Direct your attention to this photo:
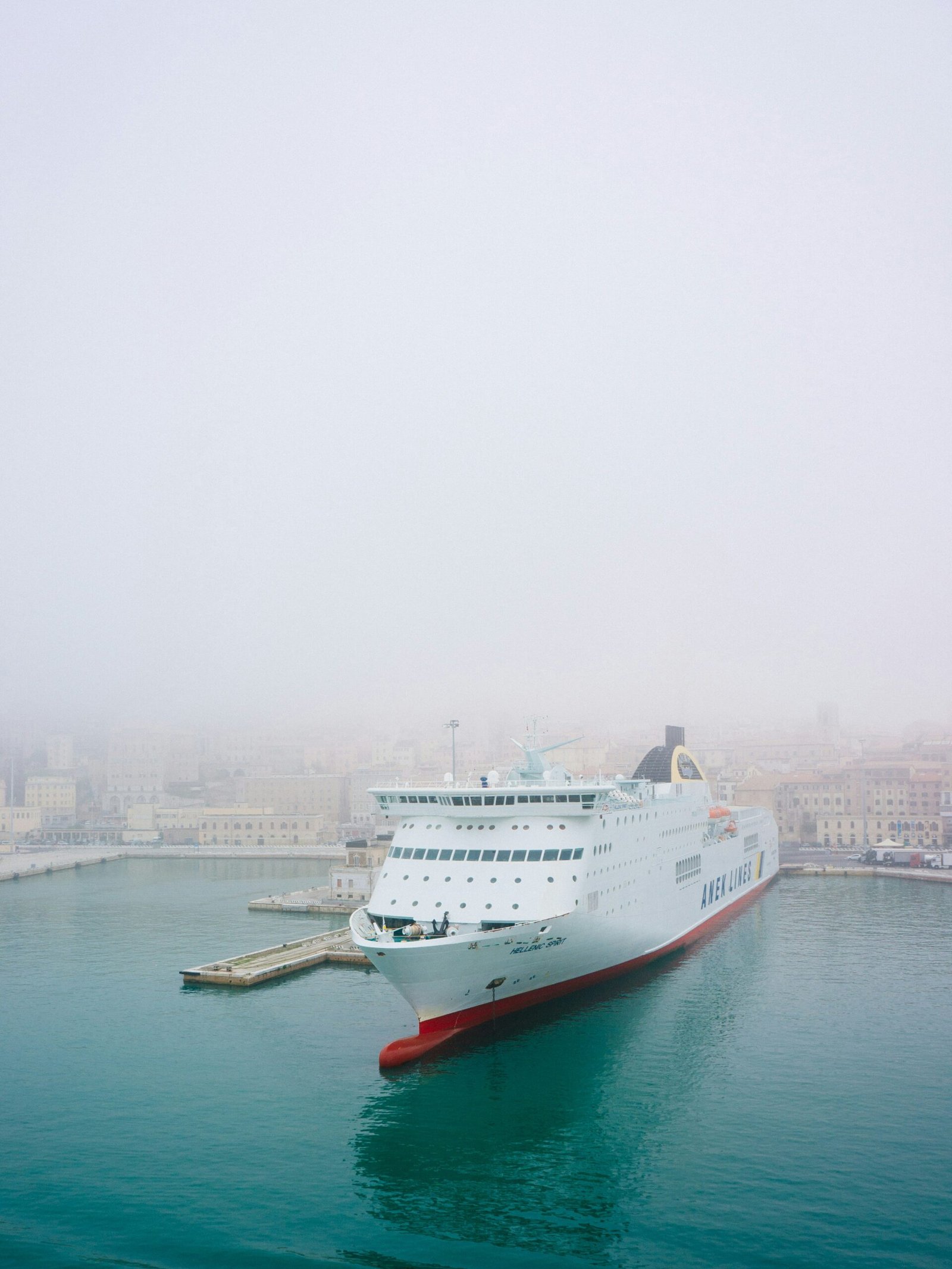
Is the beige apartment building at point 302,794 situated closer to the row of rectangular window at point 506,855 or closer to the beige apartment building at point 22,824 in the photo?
the beige apartment building at point 22,824

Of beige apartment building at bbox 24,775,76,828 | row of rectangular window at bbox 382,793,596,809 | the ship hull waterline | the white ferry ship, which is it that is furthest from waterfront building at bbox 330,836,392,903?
beige apartment building at bbox 24,775,76,828

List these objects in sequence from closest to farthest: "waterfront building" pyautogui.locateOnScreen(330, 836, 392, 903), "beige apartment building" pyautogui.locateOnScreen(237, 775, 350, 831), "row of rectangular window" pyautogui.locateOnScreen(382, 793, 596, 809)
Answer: "row of rectangular window" pyautogui.locateOnScreen(382, 793, 596, 809), "waterfront building" pyautogui.locateOnScreen(330, 836, 392, 903), "beige apartment building" pyautogui.locateOnScreen(237, 775, 350, 831)

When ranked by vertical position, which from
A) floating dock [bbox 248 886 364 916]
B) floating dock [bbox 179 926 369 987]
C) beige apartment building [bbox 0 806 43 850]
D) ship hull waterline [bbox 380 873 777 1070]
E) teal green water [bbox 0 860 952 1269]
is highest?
ship hull waterline [bbox 380 873 777 1070]

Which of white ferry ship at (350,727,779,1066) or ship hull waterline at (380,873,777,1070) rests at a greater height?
white ferry ship at (350,727,779,1066)

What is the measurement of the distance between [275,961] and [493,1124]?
1523 cm

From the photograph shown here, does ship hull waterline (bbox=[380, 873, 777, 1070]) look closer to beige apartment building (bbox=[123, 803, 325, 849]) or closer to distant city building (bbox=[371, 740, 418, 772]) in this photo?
beige apartment building (bbox=[123, 803, 325, 849])

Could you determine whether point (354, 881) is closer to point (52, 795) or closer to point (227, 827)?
point (227, 827)

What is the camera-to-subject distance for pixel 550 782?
87.7ft

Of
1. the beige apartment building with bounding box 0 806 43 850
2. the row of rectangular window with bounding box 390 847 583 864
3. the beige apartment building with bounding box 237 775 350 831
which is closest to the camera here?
the row of rectangular window with bounding box 390 847 583 864

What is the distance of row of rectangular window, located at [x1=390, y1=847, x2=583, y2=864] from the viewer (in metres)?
23.5

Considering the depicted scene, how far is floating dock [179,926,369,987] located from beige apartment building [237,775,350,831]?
70192mm

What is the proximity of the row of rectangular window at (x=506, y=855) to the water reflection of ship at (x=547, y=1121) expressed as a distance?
→ 12.0 feet

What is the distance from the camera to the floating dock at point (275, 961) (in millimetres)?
28828

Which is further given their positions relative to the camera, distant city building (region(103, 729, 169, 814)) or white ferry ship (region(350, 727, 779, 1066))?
distant city building (region(103, 729, 169, 814))
